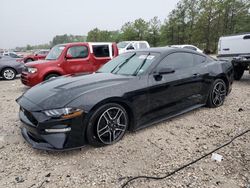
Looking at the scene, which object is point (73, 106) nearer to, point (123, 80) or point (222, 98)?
point (123, 80)

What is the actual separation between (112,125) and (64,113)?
0.76 metres

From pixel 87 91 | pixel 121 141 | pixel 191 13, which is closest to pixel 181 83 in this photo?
pixel 121 141

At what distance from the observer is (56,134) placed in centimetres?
262

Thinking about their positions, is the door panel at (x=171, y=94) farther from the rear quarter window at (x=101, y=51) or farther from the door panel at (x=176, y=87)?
the rear quarter window at (x=101, y=51)

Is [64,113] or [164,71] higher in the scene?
A: [164,71]


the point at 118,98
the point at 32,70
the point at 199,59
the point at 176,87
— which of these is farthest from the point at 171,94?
the point at 32,70

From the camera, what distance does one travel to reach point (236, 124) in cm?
371

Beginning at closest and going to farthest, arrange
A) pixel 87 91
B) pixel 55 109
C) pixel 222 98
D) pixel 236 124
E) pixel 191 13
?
pixel 55 109, pixel 87 91, pixel 236 124, pixel 222 98, pixel 191 13

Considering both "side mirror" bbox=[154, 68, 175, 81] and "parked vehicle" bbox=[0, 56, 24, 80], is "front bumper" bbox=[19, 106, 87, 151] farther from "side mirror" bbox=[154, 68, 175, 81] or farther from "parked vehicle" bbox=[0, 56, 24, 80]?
"parked vehicle" bbox=[0, 56, 24, 80]

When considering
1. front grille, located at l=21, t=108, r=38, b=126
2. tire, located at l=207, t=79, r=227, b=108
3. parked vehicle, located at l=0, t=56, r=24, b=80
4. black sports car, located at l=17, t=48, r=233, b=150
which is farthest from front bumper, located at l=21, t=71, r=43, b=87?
tire, located at l=207, t=79, r=227, b=108

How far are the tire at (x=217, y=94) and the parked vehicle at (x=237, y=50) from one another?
2698 millimetres

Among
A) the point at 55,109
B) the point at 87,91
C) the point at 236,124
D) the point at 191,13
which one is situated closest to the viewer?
the point at 55,109

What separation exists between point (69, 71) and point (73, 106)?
4.49 m

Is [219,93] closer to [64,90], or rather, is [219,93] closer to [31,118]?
[64,90]
